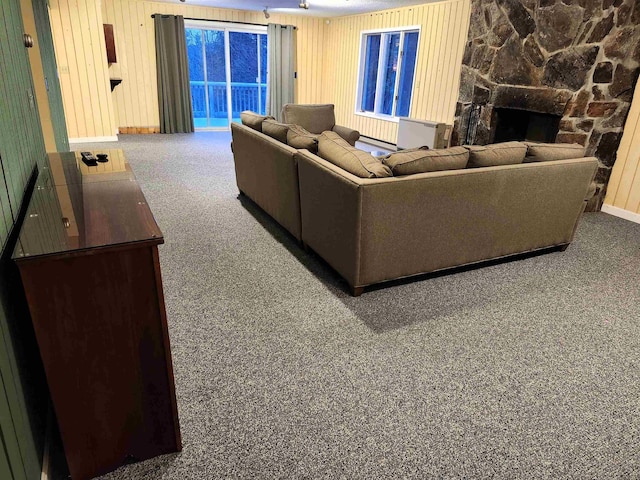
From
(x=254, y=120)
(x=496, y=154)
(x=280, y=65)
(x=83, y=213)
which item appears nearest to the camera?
(x=83, y=213)

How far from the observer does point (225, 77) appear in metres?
8.66

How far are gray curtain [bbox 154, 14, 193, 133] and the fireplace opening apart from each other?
17.7 feet

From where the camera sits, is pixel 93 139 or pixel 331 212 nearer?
pixel 331 212

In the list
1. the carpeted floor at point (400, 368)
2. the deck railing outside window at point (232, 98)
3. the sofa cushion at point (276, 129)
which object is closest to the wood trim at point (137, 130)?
the deck railing outside window at point (232, 98)

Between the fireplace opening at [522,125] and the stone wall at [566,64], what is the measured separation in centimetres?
13

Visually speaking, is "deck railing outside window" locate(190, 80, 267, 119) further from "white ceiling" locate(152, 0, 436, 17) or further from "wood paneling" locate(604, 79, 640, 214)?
"wood paneling" locate(604, 79, 640, 214)

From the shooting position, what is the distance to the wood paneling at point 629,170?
393 cm

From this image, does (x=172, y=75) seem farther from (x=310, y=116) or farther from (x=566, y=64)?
(x=566, y=64)

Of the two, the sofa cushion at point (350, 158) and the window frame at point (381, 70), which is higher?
the window frame at point (381, 70)

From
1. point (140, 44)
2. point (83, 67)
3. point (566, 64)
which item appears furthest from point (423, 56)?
point (83, 67)

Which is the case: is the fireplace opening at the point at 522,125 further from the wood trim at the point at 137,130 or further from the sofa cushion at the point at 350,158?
the wood trim at the point at 137,130

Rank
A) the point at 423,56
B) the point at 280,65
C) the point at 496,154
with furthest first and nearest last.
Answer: the point at 280,65 < the point at 423,56 < the point at 496,154

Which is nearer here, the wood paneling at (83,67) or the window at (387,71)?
the wood paneling at (83,67)

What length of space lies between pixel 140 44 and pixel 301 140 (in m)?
5.84
